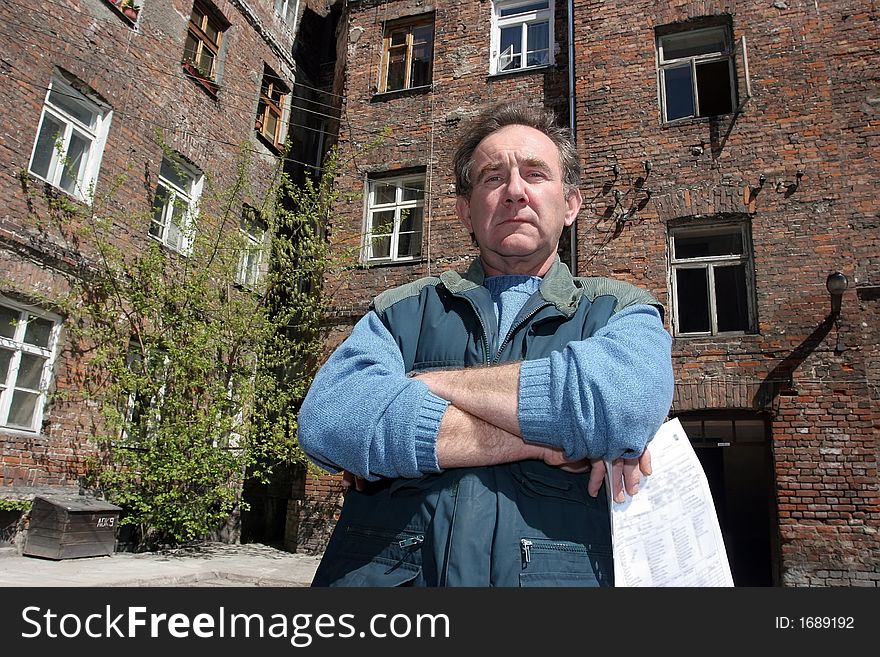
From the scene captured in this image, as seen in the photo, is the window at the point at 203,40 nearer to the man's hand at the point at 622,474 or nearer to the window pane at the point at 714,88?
the window pane at the point at 714,88

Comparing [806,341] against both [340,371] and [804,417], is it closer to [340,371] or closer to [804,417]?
[804,417]

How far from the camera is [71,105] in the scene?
897 centimetres

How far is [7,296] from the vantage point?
25.7 feet

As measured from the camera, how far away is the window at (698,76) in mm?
9211

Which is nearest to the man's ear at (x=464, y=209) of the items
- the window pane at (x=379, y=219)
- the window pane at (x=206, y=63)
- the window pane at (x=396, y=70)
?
the window pane at (x=379, y=219)

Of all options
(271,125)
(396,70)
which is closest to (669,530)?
(396,70)

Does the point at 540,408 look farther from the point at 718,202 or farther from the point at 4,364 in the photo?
the point at 4,364

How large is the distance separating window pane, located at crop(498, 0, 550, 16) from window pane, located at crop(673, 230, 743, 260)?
516 cm

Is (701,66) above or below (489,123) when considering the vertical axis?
above

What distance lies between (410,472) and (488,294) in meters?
0.63

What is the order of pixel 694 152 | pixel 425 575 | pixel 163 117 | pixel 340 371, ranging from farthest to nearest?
pixel 163 117, pixel 694 152, pixel 340 371, pixel 425 575

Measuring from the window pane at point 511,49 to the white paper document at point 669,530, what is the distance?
10.5m

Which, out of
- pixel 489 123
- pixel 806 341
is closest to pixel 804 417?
pixel 806 341

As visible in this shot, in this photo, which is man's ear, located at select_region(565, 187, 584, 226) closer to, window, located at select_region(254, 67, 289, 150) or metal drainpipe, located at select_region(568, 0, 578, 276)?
metal drainpipe, located at select_region(568, 0, 578, 276)
